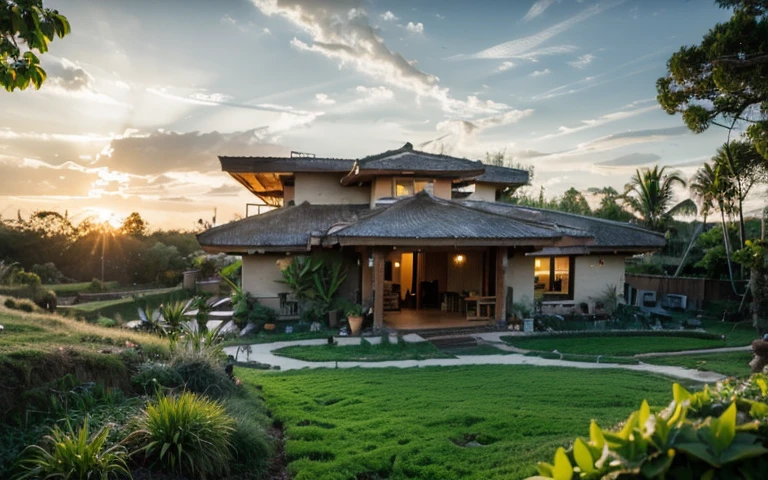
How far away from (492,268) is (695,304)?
10844 millimetres

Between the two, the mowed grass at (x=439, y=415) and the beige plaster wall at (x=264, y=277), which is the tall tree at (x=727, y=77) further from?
the beige plaster wall at (x=264, y=277)

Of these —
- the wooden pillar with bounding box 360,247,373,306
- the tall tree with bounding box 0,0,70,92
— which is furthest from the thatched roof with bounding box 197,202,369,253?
the tall tree with bounding box 0,0,70,92

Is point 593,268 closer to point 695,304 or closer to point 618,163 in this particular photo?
point 695,304

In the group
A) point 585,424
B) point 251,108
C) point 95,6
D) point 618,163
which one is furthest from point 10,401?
point 618,163

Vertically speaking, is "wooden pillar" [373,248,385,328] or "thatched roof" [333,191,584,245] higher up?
"thatched roof" [333,191,584,245]

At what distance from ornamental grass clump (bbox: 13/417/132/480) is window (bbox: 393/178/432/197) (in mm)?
15765

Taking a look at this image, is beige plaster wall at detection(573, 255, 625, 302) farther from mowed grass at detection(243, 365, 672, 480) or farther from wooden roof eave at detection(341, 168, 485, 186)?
mowed grass at detection(243, 365, 672, 480)

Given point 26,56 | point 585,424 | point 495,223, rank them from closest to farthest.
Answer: point 26,56, point 585,424, point 495,223

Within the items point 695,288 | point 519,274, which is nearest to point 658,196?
point 695,288

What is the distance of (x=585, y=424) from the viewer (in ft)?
19.0

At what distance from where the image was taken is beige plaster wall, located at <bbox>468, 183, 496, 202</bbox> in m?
24.9

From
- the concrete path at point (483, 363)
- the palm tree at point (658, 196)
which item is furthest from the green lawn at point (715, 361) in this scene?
the palm tree at point (658, 196)

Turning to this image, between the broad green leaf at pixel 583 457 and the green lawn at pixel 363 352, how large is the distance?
10151 mm

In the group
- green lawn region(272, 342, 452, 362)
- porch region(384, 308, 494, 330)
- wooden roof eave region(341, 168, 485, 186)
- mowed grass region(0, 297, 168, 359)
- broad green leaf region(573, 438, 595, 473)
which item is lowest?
green lawn region(272, 342, 452, 362)
